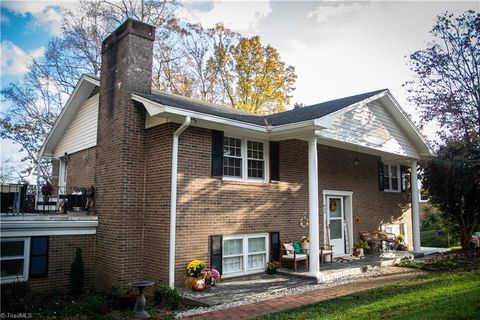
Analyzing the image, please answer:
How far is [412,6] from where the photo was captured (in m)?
12.5

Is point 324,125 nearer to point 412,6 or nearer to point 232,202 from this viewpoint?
point 232,202

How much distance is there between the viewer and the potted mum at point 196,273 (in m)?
8.38

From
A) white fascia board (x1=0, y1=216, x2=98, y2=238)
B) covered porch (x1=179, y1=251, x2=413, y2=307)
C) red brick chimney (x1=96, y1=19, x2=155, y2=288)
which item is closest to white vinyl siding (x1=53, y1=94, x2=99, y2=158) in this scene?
red brick chimney (x1=96, y1=19, x2=155, y2=288)

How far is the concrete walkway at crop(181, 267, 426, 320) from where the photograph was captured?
6.77 metres

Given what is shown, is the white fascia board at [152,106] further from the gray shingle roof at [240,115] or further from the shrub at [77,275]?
the shrub at [77,275]

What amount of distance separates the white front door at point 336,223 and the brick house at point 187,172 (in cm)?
20

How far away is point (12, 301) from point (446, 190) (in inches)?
597

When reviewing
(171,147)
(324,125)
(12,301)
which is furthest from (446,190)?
(12,301)

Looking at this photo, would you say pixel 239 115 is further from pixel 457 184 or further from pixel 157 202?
pixel 457 184

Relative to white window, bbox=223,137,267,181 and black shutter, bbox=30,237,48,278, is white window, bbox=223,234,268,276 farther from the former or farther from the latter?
black shutter, bbox=30,237,48,278

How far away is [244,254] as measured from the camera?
10250 mm

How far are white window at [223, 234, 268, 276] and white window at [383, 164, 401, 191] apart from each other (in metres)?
7.84

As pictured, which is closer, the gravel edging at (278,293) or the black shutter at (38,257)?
the gravel edging at (278,293)

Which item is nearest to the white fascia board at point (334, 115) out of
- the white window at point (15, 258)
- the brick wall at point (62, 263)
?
the brick wall at point (62, 263)
